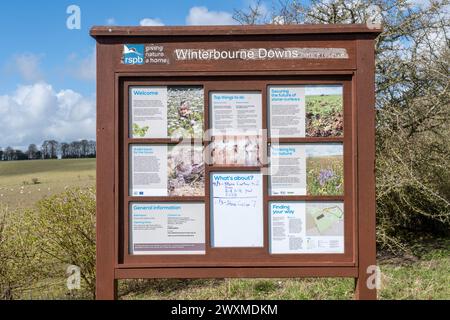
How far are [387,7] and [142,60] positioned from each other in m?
5.29

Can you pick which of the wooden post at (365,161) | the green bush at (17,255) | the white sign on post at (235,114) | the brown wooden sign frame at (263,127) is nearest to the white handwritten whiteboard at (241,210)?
the brown wooden sign frame at (263,127)

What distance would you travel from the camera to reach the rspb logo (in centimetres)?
430

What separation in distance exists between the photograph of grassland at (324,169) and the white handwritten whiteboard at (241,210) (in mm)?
462

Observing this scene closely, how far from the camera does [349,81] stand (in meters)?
4.33

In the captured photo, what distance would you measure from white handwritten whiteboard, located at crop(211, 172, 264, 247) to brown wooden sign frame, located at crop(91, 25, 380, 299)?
6 cm

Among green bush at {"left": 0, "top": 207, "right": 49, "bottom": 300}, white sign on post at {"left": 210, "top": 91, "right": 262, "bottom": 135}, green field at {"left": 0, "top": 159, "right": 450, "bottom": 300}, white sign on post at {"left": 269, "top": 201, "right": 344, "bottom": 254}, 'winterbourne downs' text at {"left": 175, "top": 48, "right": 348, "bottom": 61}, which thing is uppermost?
'winterbourne downs' text at {"left": 175, "top": 48, "right": 348, "bottom": 61}

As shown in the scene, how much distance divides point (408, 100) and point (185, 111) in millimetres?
5044

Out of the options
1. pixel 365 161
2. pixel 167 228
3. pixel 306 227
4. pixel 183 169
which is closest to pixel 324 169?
pixel 365 161

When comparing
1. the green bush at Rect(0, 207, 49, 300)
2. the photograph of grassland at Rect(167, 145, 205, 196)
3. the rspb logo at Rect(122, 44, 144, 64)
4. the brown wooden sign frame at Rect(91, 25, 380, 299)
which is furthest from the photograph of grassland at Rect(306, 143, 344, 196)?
the green bush at Rect(0, 207, 49, 300)

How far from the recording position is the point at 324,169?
4312 mm

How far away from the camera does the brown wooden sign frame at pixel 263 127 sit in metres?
4.27

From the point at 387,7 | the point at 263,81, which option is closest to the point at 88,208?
the point at 263,81

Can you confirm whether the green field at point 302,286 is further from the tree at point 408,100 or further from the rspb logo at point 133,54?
the rspb logo at point 133,54

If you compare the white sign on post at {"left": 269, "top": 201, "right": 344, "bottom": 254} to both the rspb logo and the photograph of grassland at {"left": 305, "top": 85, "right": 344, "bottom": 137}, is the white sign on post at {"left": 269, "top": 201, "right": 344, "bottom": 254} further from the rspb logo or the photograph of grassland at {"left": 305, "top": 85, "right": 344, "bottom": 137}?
the rspb logo
